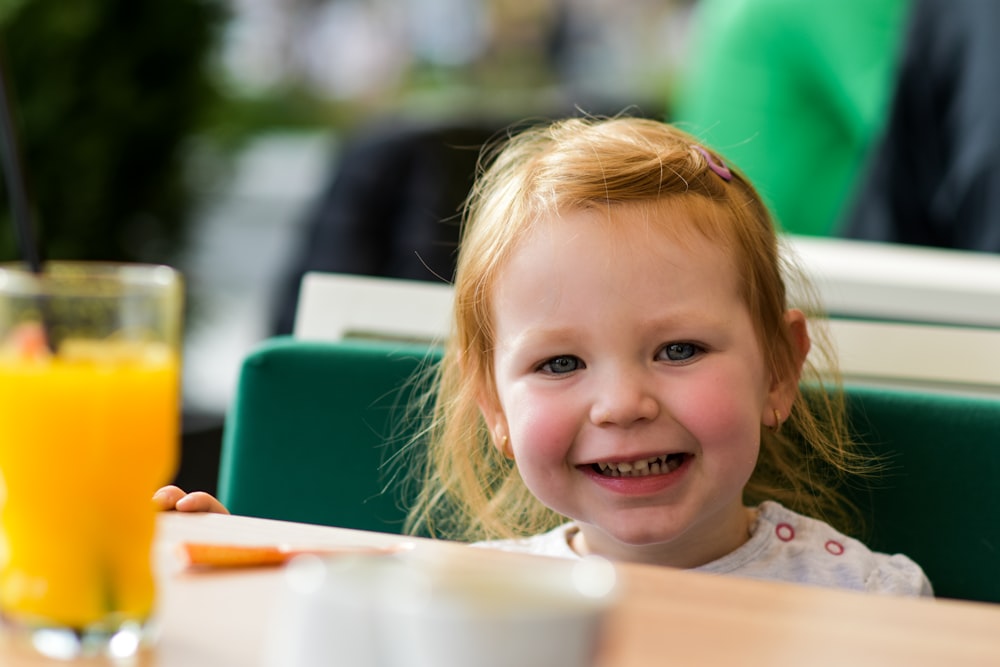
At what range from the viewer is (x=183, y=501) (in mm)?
1000

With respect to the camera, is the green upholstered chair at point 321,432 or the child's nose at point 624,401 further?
the green upholstered chair at point 321,432

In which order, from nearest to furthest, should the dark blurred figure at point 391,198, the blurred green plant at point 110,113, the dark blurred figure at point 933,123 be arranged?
the dark blurred figure at point 933,123 → the dark blurred figure at point 391,198 → the blurred green plant at point 110,113

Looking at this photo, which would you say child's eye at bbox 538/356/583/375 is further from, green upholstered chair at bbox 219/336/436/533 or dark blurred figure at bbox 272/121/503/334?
dark blurred figure at bbox 272/121/503/334

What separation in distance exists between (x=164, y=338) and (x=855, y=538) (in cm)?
80

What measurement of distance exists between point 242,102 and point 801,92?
309cm

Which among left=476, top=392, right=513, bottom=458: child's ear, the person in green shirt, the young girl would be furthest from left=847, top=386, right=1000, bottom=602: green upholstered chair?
the person in green shirt

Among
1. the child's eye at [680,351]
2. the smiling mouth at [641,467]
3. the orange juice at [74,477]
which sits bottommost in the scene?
the smiling mouth at [641,467]

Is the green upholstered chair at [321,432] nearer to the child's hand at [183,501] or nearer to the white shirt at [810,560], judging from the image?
the white shirt at [810,560]

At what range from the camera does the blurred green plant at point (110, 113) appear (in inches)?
146

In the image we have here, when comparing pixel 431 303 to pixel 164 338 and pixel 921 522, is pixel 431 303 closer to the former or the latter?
pixel 921 522

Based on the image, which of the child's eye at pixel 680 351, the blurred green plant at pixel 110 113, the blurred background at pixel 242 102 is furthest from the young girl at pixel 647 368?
the blurred green plant at pixel 110 113

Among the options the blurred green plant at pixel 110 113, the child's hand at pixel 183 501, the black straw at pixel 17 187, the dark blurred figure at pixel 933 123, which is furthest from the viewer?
the blurred green plant at pixel 110 113

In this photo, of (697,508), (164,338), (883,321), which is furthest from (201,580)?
(883,321)

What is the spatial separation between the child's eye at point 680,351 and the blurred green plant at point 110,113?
2834 mm
